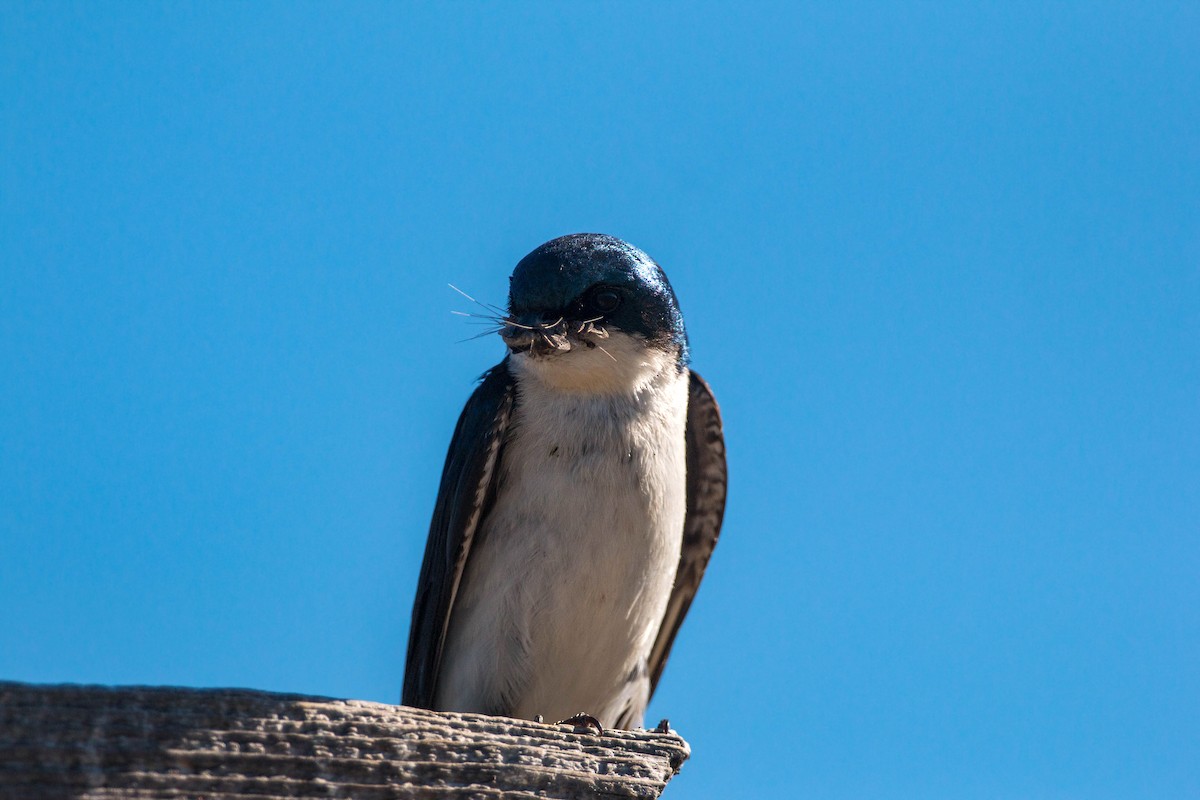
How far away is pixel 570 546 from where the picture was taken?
5.29m

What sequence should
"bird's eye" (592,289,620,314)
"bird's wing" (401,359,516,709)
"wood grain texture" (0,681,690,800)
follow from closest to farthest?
1. "wood grain texture" (0,681,690,800)
2. "bird's wing" (401,359,516,709)
3. "bird's eye" (592,289,620,314)

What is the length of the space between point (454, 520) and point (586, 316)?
1.07 metres

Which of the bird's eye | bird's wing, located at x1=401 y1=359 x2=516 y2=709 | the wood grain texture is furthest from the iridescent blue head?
Answer: the wood grain texture

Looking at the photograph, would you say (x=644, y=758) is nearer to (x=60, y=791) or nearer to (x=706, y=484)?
(x=60, y=791)

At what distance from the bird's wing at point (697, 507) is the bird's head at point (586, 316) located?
0.57m

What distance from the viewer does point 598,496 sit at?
532 centimetres

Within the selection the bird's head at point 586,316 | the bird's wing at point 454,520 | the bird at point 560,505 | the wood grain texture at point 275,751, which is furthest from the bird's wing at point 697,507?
the wood grain texture at point 275,751

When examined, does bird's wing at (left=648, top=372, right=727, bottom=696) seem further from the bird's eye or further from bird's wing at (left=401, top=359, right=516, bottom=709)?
bird's wing at (left=401, top=359, right=516, bottom=709)

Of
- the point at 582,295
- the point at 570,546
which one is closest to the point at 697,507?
the point at 570,546

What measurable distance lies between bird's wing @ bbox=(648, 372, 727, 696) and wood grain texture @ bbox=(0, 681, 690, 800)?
298 centimetres

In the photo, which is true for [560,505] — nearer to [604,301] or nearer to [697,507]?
[604,301]

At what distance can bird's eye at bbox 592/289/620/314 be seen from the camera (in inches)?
222

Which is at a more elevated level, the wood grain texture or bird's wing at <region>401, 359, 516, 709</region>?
bird's wing at <region>401, 359, 516, 709</region>

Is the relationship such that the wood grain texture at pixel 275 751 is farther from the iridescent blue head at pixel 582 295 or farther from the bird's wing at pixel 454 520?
the iridescent blue head at pixel 582 295
